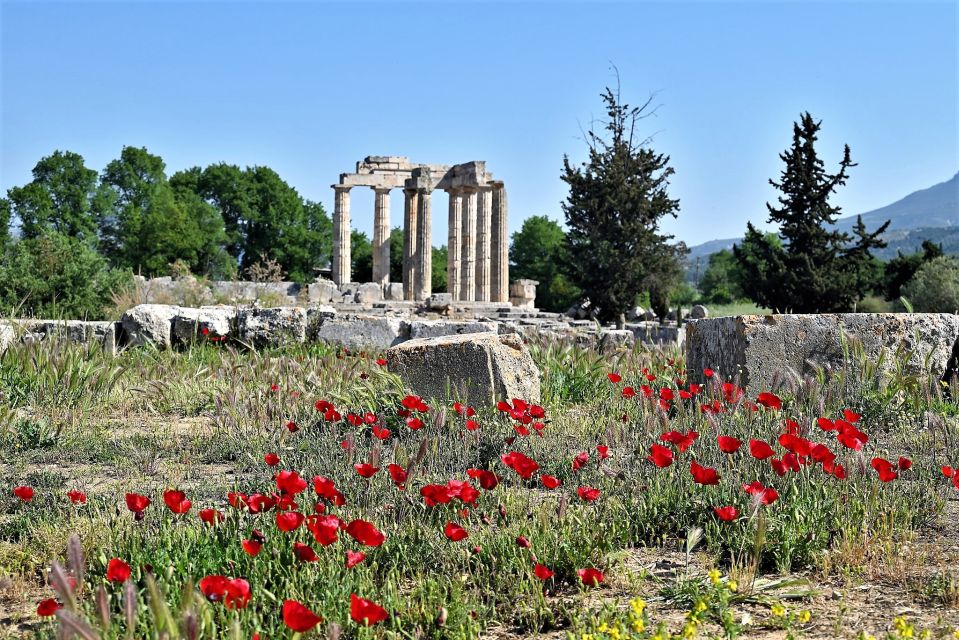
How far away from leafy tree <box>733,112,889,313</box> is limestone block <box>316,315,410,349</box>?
25635mm

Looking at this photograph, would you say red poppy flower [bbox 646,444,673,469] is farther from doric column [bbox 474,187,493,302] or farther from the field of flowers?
doric column [bbox 474,187,493,302]

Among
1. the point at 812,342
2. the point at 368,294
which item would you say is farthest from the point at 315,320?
the point at 368,294

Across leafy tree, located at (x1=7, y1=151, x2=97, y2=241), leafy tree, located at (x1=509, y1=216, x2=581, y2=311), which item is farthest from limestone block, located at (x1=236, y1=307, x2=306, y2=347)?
leafy tree, located at (x1=509, y1=216, x2=581, y2=311)

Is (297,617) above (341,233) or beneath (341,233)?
beneath

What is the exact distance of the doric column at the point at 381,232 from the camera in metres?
42.0

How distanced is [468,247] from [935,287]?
767 inches

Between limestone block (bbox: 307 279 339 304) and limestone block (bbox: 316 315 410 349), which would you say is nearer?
limestone block (bbox: 316 315 410 349)

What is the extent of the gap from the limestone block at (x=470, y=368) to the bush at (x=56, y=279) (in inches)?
416

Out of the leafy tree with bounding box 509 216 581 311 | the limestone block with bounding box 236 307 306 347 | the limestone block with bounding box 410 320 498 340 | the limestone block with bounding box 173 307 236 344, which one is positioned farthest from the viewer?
the leafy tree with bounding box 509 216 581 311

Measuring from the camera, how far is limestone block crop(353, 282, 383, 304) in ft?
117

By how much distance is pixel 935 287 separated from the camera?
119 ft

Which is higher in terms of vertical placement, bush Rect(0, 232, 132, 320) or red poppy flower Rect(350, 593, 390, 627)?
bush Rect(0, 232, 132, 320)

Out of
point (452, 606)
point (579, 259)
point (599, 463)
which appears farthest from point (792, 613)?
point (579, 259)

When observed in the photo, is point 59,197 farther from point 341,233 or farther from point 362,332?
point 362,332
